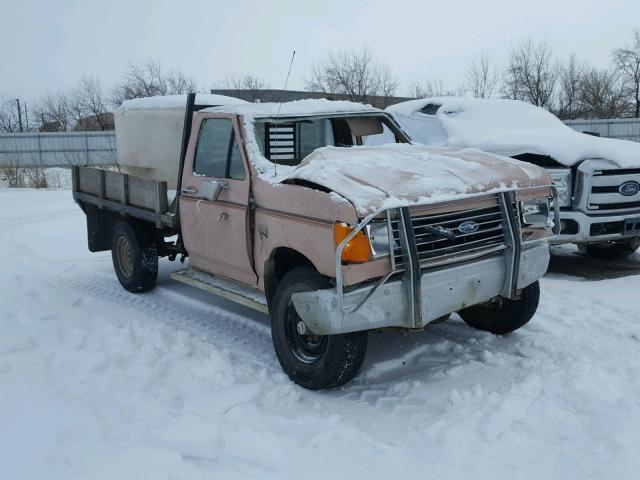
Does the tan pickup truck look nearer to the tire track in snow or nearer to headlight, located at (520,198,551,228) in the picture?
headlight, located at (520,198,551,228)

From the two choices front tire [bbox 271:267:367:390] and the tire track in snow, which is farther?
the tire track in snow

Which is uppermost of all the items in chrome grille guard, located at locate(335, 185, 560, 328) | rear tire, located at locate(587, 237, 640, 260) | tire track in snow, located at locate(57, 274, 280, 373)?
chrome grille guard, located at locate(335, 185, 560, 328)

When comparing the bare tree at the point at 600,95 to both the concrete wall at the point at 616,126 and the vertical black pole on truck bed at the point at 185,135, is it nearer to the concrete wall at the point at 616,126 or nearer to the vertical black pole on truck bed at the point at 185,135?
the concrete wall at the point at 616,126

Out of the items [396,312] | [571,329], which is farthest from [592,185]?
[396,312]

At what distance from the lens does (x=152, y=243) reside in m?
6.78

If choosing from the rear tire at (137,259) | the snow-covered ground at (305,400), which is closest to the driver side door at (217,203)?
the snow-covered ground at (305,400)

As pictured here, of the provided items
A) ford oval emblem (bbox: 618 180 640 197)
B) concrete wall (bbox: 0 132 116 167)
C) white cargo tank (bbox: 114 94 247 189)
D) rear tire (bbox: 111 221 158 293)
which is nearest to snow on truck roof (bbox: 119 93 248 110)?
white cargo tank (bbox: 114 94 247 189)

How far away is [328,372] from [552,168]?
4.29 m

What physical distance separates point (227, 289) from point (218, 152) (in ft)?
3.80

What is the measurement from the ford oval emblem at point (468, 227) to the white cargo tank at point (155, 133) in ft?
10.3

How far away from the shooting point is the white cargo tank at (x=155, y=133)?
6270 millimetres

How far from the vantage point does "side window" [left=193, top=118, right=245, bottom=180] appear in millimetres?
5043

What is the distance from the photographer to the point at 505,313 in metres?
4.99

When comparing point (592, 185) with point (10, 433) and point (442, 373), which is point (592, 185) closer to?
point (442, 373)
